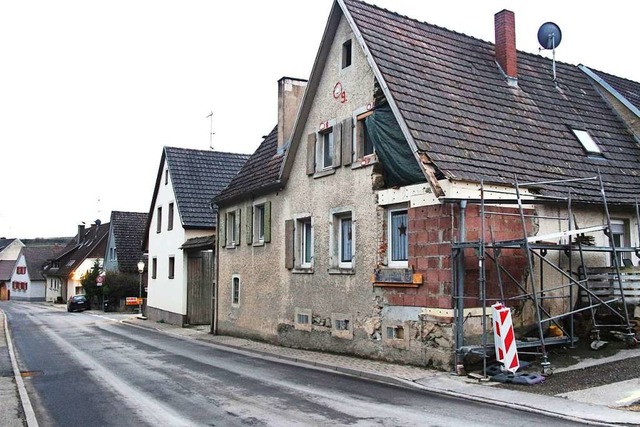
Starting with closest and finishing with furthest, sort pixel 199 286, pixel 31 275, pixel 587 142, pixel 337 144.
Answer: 1. pixel 587 142
2. pixel 337 144
3. pixel 199 286
4. pixel 31 275

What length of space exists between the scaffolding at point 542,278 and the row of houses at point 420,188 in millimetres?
71

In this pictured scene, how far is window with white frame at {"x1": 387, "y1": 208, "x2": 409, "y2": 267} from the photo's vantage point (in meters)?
13.9

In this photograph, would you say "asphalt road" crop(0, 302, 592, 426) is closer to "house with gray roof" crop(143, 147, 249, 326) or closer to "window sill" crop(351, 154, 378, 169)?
"window sill" crop(351, 154, 378, 169)

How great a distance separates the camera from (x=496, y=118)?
15.0 meters

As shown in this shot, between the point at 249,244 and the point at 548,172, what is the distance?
10.4 metres

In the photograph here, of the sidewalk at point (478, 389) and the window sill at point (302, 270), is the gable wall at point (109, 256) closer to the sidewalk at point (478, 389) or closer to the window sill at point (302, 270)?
the window sill at point (302, 270)

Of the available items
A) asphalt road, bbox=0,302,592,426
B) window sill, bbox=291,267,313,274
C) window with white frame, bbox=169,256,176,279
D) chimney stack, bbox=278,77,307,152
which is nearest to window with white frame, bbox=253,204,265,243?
chimney stack, bbox=278,77,307,152

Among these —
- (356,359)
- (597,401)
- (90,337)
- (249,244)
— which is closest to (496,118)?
(356,359)

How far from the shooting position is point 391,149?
14.0m

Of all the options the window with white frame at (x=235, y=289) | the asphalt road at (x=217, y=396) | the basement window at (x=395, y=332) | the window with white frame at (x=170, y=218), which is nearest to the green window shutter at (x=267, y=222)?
the window with white frame at (x=235, y=289)

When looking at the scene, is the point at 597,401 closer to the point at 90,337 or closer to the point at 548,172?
the point at 548,172

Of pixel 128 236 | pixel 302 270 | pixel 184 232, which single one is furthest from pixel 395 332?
pixel 128 236

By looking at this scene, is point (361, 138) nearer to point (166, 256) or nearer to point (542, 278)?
point (542, 278)

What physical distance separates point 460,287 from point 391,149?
3.59 m
